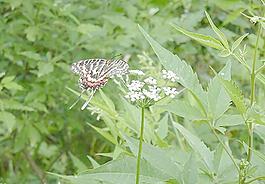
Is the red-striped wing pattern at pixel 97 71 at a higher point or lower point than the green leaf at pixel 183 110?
higher

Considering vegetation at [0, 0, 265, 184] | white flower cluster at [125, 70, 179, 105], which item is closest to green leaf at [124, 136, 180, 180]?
white flower cluster at [125, 70, 179, 105]

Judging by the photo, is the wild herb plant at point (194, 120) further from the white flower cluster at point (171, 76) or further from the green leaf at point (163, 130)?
the green leaf at point (163, 130)

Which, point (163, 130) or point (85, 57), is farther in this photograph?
→ point (85, 57)

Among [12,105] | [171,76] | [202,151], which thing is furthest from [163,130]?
[12,105]

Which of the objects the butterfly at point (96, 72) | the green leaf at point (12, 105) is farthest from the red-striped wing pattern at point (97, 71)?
the green leaf at point (12, 105)

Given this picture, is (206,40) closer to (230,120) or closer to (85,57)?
(230,120)

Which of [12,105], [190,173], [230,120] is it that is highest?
[230,120]

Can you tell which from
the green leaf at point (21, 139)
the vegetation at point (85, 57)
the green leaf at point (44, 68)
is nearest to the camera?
the vegetation at point (85, 57)

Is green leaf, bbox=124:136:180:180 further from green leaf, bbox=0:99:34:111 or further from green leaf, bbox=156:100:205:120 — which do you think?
green leaf, bbox=0:99:34:111
